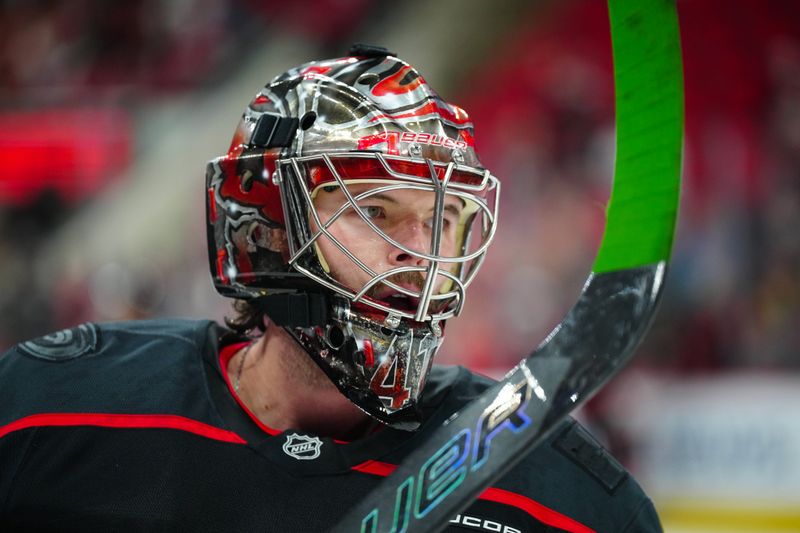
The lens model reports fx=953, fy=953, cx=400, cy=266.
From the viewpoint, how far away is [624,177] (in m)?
1.06

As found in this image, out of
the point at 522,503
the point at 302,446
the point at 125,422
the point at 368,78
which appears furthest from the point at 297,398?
the point at 368,78

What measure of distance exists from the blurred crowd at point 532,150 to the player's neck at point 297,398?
126 inches

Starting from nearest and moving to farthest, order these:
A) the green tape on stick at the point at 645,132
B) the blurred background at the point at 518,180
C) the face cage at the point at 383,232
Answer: the green tape on stick at the point at 645,132, the face cage at the point at 383,232, the blurred background at the point at 518,180

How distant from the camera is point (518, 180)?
5.52m

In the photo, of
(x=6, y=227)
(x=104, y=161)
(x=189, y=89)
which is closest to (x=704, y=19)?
(x=189, y=89)

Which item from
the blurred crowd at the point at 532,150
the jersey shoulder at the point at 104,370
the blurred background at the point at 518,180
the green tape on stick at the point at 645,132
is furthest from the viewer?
the blurred crowd at the point at 532,150

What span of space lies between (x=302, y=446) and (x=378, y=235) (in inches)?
12.0

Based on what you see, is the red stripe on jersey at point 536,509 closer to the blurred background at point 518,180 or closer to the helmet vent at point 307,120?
the helmet vent at point 307,120

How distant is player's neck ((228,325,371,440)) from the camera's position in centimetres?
136

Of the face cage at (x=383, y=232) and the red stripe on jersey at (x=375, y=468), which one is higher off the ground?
the face cage at (x=383, y=232)

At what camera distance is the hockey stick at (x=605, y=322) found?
3.32 feet

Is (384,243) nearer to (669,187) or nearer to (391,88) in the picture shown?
(391,88)

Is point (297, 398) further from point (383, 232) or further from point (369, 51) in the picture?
point (369, 51)

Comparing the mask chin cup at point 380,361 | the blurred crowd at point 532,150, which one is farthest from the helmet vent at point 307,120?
the blurred crowd at point 532,150
